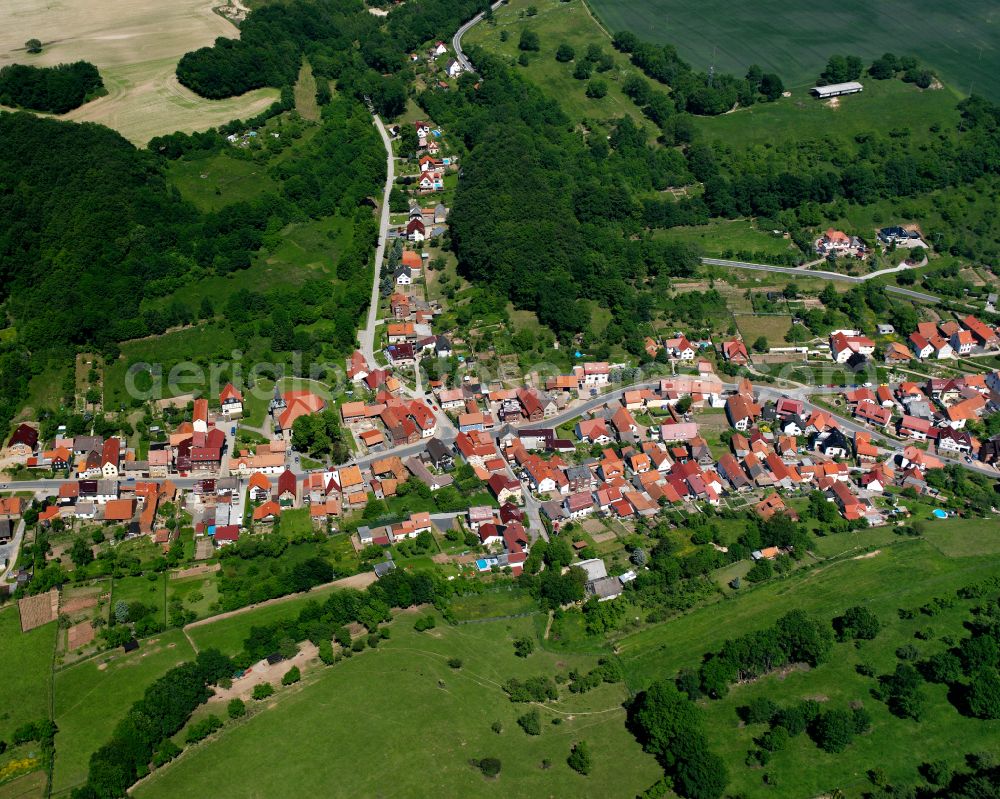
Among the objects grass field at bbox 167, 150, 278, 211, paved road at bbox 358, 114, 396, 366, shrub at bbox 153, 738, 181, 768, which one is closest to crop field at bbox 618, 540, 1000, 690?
shrub at bbox 153, 738, 181, 768

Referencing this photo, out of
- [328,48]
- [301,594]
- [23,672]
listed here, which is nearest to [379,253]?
[328,48]

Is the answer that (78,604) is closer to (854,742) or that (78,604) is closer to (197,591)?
(197,591)

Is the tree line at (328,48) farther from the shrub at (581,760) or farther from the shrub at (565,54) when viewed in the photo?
the shrub at (581,760)

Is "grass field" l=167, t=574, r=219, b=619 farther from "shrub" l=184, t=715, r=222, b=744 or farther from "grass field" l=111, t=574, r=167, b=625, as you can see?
"shrub" l=184, t=715, r=222, b=744

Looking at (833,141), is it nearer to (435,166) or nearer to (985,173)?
(985,173)

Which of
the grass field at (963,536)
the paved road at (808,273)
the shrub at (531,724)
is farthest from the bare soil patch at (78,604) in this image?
the paved road at (808,273)

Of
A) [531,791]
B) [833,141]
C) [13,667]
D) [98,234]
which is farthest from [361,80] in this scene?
[531,791]
